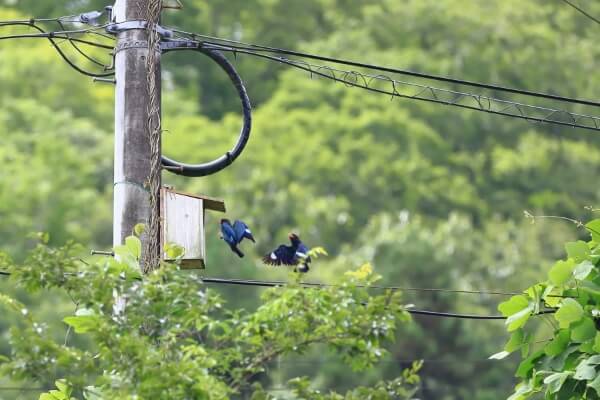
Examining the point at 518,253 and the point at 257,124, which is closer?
the point at 518,253

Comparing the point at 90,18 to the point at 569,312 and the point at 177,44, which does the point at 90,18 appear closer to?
the point at 177,44

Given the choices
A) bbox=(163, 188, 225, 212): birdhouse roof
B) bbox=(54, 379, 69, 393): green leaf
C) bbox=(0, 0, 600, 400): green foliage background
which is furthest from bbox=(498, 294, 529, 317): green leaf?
bbox=(0, 0, 600, 400): green foliage background

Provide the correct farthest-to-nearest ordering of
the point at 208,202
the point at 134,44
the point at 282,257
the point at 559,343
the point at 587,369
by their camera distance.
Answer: the point at 282,257
the point at 208,202
the point at 134,44
the point at 559,343
the point at 587,369

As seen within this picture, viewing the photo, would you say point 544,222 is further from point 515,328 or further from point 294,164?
point 515,328

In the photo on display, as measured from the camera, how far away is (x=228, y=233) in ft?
38.6

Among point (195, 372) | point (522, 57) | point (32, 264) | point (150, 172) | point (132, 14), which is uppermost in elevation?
point (522, 57)

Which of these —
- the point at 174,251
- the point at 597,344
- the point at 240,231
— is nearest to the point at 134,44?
the point at 174,251

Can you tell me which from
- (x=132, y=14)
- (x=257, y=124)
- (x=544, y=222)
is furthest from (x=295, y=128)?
(x=132, y=14)

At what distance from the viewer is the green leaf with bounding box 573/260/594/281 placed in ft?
30.2

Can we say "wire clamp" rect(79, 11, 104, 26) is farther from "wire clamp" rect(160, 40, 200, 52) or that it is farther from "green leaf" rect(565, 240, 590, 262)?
"green leaf" rect(565, 240, 590, 262)

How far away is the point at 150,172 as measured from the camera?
962 centimetres

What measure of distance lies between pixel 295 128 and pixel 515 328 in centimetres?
4577

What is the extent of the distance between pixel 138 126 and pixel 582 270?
8.23 ft

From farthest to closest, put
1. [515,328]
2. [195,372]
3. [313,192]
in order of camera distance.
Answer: [313,192]
[515,328]
[195,372]
